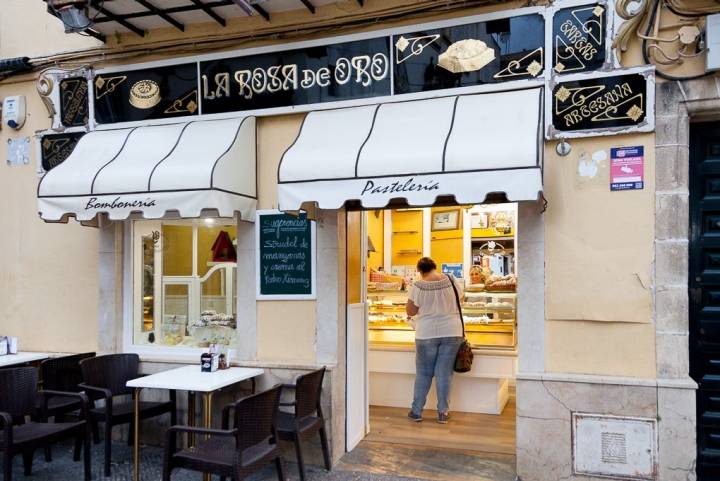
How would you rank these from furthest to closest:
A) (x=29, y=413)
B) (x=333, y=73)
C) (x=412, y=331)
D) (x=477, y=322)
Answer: (x=412, y=331)
(x=477, y=322)
(x=333, y=73)
(x=29, y=413)

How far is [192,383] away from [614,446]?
337 cm

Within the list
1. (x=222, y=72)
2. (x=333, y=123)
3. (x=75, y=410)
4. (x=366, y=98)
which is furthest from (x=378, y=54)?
(x=75, y=410)

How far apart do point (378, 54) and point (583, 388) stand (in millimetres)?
3333

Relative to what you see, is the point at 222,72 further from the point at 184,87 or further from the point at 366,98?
the point at 366,98

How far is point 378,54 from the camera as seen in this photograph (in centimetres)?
511

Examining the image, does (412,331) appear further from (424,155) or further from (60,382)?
(60,382)

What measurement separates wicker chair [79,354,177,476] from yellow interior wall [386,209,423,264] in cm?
512

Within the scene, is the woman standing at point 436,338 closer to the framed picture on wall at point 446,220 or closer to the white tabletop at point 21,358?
the framed picture on wall at point 446,220

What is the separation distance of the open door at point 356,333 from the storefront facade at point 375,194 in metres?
0.04

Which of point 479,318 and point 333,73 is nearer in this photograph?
point 333,73

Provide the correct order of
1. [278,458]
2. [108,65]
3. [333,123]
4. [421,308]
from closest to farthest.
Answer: [278,458], [333,123], [108,65], [421,308]

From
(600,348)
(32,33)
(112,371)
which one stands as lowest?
(112,371)

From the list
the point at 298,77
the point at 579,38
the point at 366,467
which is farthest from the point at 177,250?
the point at 579,38

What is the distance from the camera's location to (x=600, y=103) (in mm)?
4445
